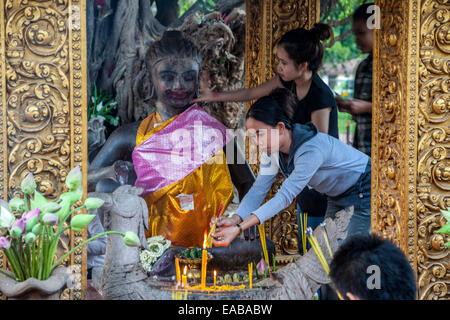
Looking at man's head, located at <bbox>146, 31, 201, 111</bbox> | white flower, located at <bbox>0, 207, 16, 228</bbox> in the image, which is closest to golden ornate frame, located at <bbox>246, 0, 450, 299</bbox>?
man's head, located at <bbox>146, 31, 201, 111</bbox>

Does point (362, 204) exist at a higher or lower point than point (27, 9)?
lower

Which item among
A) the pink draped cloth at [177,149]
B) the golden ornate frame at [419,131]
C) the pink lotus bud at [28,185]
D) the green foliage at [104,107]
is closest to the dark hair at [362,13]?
the golden ornate frame at [419,131]

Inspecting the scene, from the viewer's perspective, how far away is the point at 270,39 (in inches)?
183

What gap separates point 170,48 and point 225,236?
1431 mm

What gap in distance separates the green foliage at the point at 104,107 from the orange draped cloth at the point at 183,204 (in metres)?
0.21

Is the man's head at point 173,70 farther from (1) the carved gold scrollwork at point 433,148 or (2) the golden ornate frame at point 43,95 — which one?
(1) the carved gold scrollwork at point 433,148

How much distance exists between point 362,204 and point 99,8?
2352mm

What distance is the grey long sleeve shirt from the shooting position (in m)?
3.99

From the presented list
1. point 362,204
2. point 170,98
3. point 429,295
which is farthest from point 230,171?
point 429,295

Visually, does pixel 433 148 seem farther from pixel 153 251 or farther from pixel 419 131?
pixel 153 251

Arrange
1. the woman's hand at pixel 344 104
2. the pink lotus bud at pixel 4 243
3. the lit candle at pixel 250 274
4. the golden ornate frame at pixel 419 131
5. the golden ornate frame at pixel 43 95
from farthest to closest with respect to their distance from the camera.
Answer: the woman's hand at pixel 344 104, the lit candle at pixel 250 274, the golden ornate frame at pixel 419 131, the golden ornate frame at pixel 43 95, the pink lotus bud at pixel 4 243

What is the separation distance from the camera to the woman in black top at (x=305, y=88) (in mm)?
4285

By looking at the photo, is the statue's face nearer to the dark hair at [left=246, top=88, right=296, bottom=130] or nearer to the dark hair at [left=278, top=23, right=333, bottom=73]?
the dark hair at [left=246, top=88, right=296, bottom=130]
